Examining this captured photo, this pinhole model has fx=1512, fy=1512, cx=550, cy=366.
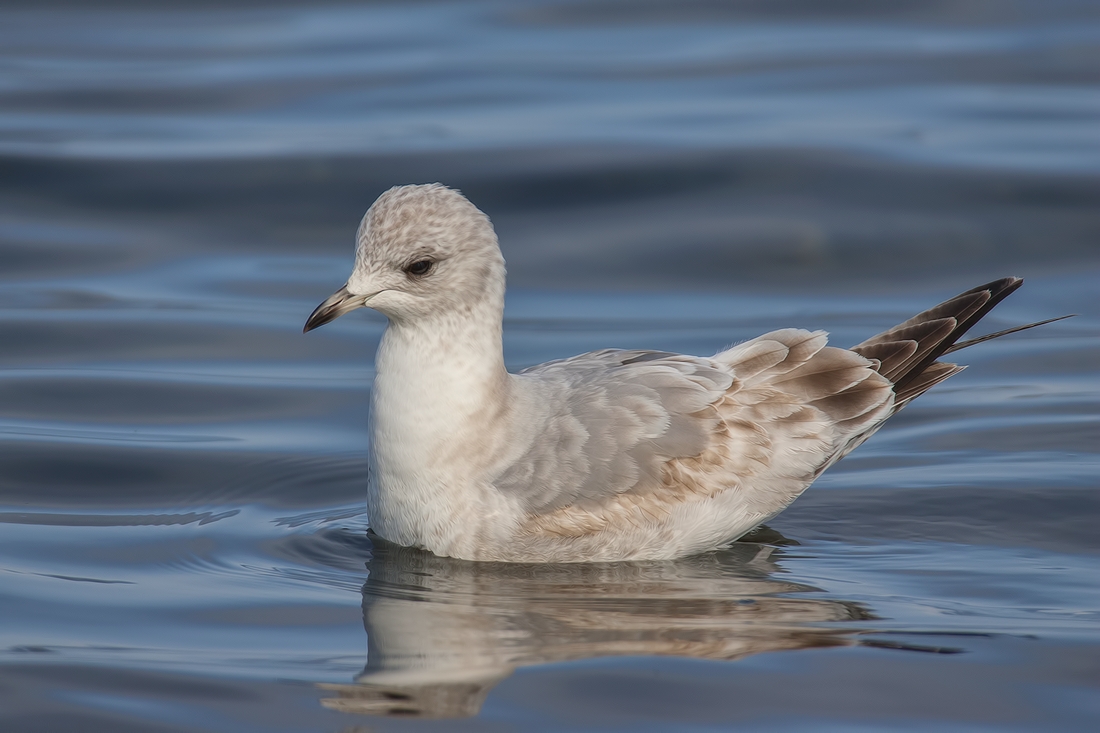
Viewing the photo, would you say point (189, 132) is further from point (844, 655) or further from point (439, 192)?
point (844, 655)

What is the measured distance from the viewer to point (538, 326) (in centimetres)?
1051

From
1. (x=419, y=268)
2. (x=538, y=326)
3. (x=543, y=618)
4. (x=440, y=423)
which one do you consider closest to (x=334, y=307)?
(x=419, y=268)

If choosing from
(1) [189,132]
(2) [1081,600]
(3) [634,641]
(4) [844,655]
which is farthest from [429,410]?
(1) [189,132]

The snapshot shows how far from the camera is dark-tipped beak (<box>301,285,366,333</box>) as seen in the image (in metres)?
6.43

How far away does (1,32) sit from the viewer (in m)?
16.8

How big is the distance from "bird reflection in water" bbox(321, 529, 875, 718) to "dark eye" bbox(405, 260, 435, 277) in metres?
1.25

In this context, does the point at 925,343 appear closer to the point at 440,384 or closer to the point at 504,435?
the point at 504,435

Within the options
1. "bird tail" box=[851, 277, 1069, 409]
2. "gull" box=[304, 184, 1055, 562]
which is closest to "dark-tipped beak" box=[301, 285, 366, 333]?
"gull" box=[304, 184, 1055, 562]

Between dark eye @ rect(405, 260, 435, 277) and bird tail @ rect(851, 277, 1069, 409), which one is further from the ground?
dark eye @ rect(405, 260, 435, 277)

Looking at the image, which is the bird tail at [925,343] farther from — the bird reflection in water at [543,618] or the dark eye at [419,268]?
the dark eye at [419,268]

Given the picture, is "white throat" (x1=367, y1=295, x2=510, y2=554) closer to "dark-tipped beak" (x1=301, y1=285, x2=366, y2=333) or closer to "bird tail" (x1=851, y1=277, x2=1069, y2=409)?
"dark-tipped beak" (x1=301, y1=285, x2=366, y2=333)

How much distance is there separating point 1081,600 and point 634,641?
6.27 feet

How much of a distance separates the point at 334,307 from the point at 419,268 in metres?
0.40

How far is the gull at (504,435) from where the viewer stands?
6570mm
